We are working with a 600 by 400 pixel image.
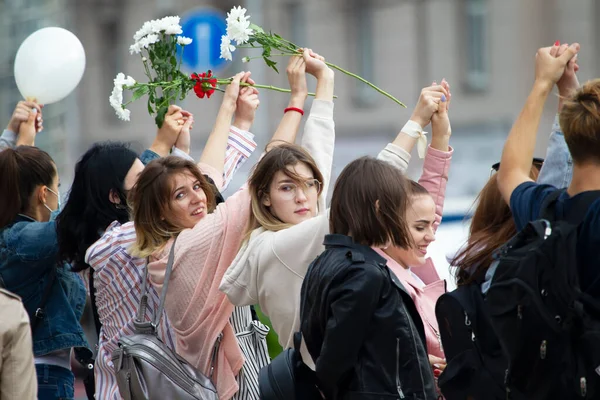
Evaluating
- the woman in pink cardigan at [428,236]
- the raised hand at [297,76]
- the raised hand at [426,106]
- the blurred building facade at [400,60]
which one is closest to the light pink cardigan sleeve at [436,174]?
the woman in pink cardigan at [428,236]

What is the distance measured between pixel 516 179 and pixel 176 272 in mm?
1374

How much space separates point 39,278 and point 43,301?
11 centimetres

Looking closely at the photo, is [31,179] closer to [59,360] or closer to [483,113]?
[59,360]

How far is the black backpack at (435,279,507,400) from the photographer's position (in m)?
2.85

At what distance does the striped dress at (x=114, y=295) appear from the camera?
3.93 meters

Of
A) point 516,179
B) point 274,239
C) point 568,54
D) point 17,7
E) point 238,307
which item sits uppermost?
point 17,7

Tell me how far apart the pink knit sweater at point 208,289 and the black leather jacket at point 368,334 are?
71cm

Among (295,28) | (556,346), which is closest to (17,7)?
(295,28)

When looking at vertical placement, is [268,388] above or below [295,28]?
below

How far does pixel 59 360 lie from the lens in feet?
14.1

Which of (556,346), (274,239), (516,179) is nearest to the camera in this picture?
(556,346)

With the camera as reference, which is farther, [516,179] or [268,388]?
[268,388]

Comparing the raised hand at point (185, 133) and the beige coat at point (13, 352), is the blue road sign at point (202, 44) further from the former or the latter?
the beige coat at point (13, 352)

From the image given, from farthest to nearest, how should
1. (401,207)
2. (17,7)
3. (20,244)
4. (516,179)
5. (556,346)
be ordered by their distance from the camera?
1. (17,7)
2. (20,244)
3. (401,207)
4. (516,179)
5. (556,346)
